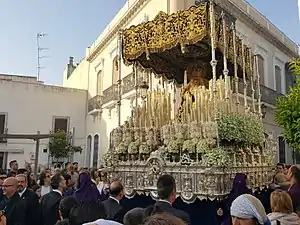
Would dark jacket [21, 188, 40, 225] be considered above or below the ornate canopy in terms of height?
below

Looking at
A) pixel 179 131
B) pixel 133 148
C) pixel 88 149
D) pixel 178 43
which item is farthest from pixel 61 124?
pixel 179 131

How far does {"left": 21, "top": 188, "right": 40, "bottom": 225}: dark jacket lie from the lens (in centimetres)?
422

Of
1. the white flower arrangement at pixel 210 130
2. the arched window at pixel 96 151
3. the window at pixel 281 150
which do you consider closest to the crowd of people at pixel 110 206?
the white flower arrangement at pixel 210 130

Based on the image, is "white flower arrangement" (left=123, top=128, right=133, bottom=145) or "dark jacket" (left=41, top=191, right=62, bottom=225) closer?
"dark jacket" (left=41, top=191, right=62, bottom=225)

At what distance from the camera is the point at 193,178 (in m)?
6.75

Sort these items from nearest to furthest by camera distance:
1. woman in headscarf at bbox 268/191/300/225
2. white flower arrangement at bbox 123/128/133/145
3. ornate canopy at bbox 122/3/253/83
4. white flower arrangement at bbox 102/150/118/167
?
woman in headscarf at bbox 268/191/300/225
ornate canopy at bbox 122/3/253/83
white flower arrangement at bbox 102/150/118/167
white flower arrangement at bbox 123/128/133/145

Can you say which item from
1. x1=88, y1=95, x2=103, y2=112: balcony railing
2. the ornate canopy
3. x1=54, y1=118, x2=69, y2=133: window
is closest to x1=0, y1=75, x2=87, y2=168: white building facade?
x1=54, y1=118, x2=69, y2=133: window

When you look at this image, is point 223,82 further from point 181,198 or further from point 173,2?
point 173,2

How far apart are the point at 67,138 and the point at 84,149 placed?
5.78ft

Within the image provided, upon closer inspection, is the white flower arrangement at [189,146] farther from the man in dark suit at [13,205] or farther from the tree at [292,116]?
the tree at [292,116]

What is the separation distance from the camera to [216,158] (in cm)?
646

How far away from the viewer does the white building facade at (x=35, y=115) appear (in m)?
21.0

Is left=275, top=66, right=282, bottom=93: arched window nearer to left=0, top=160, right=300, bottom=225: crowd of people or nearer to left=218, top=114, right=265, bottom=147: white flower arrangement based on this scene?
left=218, top=114, right=265, bottom=147: white flower arrangement

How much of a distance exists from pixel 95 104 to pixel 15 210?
1727cm
